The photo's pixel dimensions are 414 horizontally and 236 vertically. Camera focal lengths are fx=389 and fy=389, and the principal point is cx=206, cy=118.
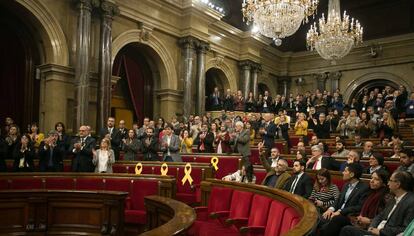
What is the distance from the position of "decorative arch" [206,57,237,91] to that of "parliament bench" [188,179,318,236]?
1014 cm

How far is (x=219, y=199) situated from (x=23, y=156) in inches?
135

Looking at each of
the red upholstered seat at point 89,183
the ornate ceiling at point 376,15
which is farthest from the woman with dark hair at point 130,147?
the ornate ceiling at point 376,15

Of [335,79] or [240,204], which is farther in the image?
[335,79]

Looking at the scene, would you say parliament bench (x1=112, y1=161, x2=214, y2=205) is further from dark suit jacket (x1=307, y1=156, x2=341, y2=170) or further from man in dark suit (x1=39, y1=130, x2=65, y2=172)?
dark suit jacket (x1=307, y1=156, x2=341, y2=170)

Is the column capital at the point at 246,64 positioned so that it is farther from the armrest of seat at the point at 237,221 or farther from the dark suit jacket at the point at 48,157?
the armrest of seat at the point at 237,221

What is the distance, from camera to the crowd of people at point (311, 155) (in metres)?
3.58

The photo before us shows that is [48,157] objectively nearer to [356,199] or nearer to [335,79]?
[356,199]

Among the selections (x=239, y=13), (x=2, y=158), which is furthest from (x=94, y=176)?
(x=239, y=13)

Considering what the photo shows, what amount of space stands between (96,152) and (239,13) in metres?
12.4

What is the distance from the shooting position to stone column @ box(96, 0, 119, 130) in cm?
1005

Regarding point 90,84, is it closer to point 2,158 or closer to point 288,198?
point 2,158

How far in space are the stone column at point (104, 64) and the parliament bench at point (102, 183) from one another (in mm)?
4555

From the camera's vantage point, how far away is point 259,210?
11.9 feet

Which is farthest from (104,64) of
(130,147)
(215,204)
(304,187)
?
(304,187)
